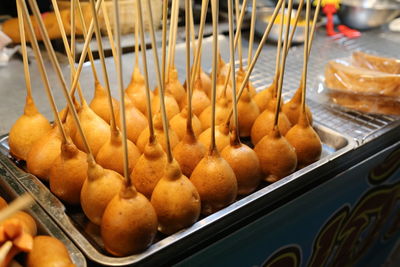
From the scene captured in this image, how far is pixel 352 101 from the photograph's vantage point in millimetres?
1554

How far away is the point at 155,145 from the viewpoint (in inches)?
34.0

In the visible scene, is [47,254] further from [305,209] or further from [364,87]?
[364,87]

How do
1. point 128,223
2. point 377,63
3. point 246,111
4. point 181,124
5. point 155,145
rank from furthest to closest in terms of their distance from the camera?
point 377,63 < point 246,111 < point 181,124 < point 155,145 < point 128,223

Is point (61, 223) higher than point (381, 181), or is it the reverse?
point (61, 223)

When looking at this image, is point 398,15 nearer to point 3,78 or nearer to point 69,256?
point 3,78

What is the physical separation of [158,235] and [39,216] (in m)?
0.26

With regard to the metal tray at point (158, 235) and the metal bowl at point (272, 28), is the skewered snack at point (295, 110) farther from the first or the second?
the metal bowl at point (272, 28)

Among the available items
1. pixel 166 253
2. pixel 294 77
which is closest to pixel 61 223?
pixel 166 253

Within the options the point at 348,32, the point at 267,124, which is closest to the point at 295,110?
the point at 267,124

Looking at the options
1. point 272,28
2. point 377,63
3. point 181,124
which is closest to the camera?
point 181,124

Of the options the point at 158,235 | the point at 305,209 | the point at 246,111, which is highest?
the point at 246,111

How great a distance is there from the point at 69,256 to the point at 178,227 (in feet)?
0.76

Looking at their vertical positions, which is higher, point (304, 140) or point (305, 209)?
point (304, 140)

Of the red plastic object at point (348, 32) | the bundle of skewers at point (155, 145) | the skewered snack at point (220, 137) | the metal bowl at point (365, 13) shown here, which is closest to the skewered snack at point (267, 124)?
the bundle of skewers at point (155, 145)
